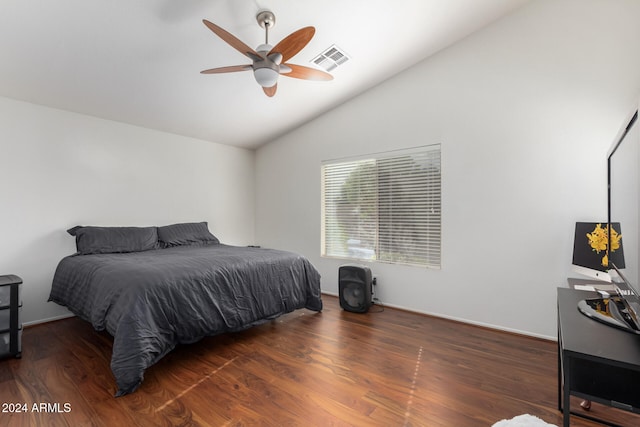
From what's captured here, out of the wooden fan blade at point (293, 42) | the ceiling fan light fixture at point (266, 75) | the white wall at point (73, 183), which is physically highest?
the wooden fan blade at point (293, 42)

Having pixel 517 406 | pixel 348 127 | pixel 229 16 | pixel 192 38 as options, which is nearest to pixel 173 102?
pixel 192 38

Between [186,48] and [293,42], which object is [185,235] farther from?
[293,42]

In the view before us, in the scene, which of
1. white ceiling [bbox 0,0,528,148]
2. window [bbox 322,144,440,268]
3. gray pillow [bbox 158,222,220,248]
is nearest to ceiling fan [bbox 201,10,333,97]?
white ceiling [bbox 0,0,528,148]

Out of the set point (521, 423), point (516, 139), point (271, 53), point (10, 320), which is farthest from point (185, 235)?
point (516, 139)

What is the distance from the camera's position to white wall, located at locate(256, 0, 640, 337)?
2.66 m

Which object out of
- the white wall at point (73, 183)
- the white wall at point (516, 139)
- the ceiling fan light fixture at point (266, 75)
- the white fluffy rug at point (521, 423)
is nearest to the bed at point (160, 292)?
the white wall at point (73, 183)

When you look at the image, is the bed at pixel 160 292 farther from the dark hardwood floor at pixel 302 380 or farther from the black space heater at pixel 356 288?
the black space heater at pixel 356 288

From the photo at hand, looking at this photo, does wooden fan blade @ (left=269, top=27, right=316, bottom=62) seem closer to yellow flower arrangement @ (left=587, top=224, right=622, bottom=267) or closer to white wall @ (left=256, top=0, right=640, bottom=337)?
white wall @ (left=256, top=0, right=640, bottom=337)

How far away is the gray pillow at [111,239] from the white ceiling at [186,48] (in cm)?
134

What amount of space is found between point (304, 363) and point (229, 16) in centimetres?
278

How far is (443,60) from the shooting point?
346cm

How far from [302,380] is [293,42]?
7.60ft

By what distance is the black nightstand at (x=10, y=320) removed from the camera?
93.5 inches

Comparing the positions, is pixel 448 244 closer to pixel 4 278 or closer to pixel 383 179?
pixel 383 179
